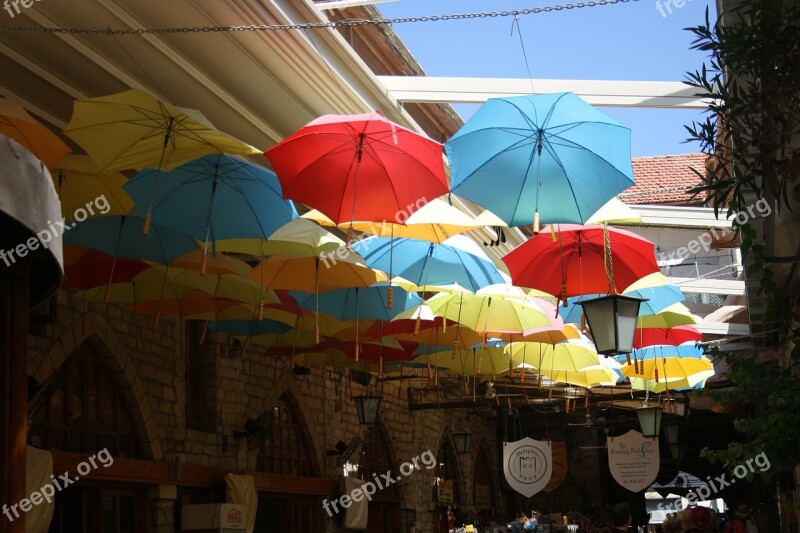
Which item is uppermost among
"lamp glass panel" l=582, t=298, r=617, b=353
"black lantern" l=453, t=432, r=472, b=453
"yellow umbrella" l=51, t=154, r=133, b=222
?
"yellow umbrella" l=51, t=154, r=133, b=222

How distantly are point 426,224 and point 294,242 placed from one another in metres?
1.22

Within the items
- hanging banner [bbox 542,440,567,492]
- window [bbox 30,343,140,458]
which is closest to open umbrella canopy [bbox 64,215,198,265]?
window [bbox 30,343,140,458]

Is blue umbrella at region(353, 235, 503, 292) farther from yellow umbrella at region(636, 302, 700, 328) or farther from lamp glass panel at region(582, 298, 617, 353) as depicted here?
yellow umbrella at region(636, 302, 700, 328)

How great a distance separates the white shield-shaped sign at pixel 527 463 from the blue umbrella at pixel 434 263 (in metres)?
7.68

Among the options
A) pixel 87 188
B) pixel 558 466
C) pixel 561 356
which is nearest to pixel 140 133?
pixel 87 188

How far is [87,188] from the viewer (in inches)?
306

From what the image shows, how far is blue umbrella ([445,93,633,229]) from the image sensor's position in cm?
723

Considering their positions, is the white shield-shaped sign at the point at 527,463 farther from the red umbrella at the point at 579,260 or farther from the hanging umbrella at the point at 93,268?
the hanging umbrella at the point at 93,268

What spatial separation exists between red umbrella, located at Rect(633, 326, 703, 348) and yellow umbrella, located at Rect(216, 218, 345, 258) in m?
5.83

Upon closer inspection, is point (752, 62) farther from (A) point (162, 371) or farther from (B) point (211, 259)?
(A) point (162, 371)

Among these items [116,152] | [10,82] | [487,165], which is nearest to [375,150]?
[487,165]

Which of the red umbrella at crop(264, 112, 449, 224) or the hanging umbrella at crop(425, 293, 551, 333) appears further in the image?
Answer: the hanging umbrella at crop(425, 293, 551, 333)

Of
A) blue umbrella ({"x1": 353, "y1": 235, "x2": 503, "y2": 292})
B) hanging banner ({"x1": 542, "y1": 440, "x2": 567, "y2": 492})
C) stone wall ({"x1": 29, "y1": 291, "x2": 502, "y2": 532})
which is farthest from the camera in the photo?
hanging banner ({"x1": 542, "y1": 440, "x2": 567, "y2": 492})

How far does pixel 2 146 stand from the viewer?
9.21 ft
